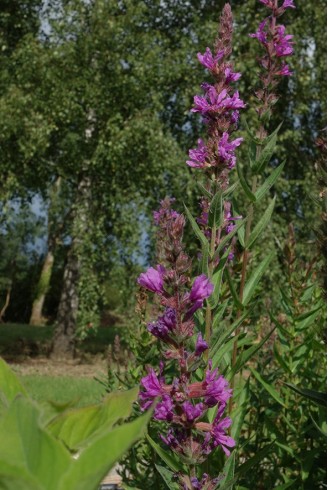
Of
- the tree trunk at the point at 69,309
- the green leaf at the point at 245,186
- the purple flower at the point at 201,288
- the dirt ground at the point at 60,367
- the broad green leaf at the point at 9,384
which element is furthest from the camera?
the tree trunk at the point at 69,309

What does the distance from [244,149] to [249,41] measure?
197 cm

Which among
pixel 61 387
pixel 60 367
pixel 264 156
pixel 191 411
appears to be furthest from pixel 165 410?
pixel 60 367

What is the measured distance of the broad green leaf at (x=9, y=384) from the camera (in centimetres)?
46

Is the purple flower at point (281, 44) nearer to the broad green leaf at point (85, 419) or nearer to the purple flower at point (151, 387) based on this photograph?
the purple flower at point (151, 387)

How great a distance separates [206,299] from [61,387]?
8.34 metres

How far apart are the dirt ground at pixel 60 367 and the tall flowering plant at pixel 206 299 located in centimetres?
927

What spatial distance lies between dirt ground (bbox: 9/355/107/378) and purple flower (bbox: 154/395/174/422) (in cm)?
970

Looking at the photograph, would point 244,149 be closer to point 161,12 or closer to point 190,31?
point 190,31

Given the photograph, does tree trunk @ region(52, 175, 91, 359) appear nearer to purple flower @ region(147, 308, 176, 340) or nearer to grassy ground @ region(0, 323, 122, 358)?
grassy ground @ region(0, 323, 122, 358)

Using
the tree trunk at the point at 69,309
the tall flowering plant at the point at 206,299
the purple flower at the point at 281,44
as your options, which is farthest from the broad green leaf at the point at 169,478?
the tree trunk at the point at 69,309

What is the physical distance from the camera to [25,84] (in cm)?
979

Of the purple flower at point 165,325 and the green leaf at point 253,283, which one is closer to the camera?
the purple flower at point 165,325

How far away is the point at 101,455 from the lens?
326 millimetres

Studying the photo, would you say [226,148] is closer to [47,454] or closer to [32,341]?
[47,454]
